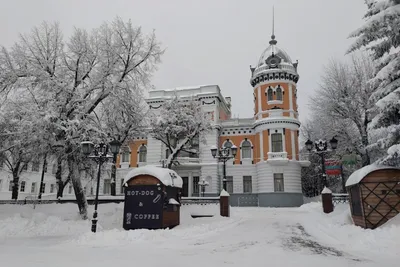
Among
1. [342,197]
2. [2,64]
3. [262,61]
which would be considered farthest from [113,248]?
[262,61]

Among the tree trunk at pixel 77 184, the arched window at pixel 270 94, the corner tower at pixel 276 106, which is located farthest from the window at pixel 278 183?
the tree trunk at pixel 77 184

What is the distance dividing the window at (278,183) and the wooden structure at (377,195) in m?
18.5

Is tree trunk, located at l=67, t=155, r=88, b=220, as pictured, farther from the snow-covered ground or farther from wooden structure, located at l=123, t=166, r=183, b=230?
wooden structure, located at l=123, t=166, r=183, b=230

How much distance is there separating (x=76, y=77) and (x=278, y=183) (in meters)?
21.1

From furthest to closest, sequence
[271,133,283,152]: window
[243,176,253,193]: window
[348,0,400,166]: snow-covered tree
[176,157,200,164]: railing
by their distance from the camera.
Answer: [176,157,200,164]: railing
[243,176,253,193]: window
[271,133,283,152]: window
[348,0,400,166]: snow-covered tree

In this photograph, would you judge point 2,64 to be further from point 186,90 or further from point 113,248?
point 186,90

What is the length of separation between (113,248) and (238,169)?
24339mm

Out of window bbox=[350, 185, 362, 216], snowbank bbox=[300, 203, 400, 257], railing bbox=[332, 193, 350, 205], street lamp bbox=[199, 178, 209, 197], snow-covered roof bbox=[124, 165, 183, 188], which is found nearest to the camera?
snowbank bbox=[300, 203, 400, 257]

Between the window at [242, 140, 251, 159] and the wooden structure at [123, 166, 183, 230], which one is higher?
the window at [242, 140, 251, 159]

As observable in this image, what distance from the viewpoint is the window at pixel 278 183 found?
29.4 metres

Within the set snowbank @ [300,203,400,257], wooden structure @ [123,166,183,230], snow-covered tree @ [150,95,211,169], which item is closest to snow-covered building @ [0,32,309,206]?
snow-covered tree @ [150,95,211,169]

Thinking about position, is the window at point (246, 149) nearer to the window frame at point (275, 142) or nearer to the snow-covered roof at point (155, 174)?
the window frame at point (275, 142)

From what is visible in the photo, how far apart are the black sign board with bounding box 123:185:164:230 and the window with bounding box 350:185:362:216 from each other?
7773 mm

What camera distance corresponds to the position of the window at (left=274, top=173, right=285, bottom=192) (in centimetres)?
2942
